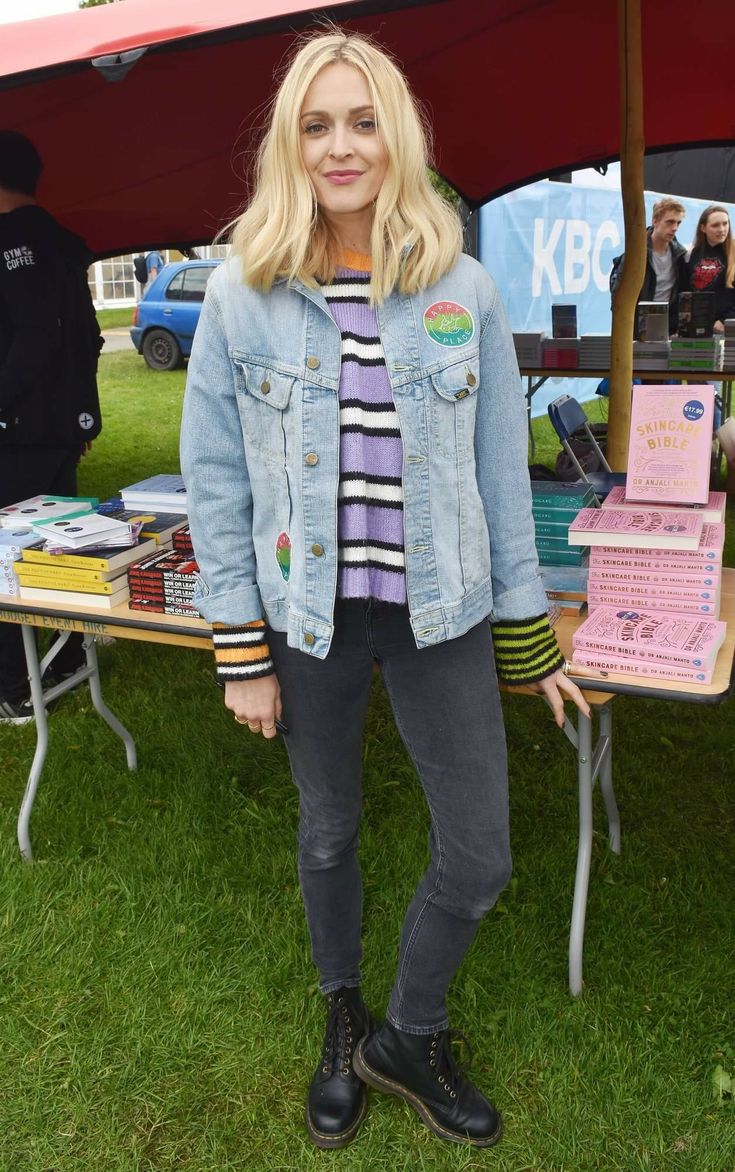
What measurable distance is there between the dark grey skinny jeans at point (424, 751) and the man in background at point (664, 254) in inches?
279

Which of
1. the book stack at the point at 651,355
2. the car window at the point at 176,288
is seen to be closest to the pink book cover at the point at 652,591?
the book stack at the point at 651,355

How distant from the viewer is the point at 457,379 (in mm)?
1633

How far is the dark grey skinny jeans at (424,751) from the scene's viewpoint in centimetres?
Answer: 173

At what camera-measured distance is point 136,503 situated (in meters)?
3.15

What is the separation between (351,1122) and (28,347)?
2661 millimetres

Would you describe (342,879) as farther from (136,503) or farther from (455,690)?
(136,503)

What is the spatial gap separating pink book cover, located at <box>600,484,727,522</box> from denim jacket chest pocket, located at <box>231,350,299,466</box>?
981mm

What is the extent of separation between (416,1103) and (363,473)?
1341 mm

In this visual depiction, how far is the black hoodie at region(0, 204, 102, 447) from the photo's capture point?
3.40 metres

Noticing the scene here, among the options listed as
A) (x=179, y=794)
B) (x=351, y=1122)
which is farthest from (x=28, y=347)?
(x=351, y=1122)

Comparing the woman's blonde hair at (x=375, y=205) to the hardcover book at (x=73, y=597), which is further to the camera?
the hardcover book at (x=73, y=597)

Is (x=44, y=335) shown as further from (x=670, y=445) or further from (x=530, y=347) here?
(x=530, y=347)

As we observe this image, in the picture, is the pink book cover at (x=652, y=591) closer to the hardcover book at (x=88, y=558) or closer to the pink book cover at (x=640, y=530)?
the pink book cover at (x=640, y=530)

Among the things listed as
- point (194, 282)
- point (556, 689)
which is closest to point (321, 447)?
point (556, 689)
